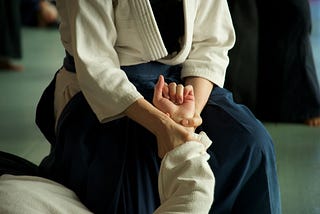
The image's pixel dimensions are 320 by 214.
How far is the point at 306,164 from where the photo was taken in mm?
2436

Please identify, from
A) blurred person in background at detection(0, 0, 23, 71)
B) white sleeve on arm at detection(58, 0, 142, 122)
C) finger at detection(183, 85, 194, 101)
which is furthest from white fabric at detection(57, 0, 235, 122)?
blurred person in background at detection(0, 0, 23, 71)

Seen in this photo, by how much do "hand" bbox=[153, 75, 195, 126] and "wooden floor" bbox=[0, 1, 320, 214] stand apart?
0.69m

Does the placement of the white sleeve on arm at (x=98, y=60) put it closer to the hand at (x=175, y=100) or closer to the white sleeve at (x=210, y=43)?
the hand at (x=175, y=100)

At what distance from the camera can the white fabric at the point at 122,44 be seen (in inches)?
59.7

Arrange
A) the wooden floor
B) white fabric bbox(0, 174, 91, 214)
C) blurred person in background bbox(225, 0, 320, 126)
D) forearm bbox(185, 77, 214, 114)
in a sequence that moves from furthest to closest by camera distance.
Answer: blurred person in background bbox(225, 0, 320, 126), the wooden floor, forearm bbox(185, 77, 214, 114), white fabric bbox(0, 174, 91, 214)

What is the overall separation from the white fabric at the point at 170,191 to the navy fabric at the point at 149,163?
56mm

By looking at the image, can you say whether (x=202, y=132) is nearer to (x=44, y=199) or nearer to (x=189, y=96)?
(x=189, y=96)

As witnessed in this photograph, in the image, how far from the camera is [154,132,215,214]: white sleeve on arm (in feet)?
4.50

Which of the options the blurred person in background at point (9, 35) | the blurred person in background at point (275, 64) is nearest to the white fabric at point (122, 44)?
the blurred person in background at point (275, 64)

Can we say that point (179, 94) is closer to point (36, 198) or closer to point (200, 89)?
point (200, 89)

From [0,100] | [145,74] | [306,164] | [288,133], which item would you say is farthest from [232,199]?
[0,100]

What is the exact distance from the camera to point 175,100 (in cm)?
152

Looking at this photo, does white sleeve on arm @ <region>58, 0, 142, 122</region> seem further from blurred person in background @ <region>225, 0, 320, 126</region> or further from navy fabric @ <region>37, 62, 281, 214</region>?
blurred person in background @ <region>225, 0, 320, 126</region>

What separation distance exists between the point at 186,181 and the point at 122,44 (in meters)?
0.40
